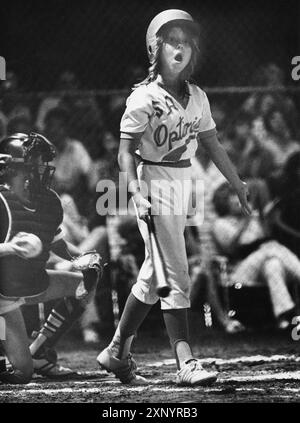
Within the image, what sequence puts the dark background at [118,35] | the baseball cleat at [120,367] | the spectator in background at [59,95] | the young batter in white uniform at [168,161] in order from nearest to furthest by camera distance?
the young batter in white uniform at [168,161]
the baseball cleat at [120,367]
the dark background at [118,35]
the spectator in background at [59,95]

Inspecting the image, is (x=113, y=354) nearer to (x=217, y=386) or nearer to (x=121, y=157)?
(x=217, y=386)

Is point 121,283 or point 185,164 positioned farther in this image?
point 121,283

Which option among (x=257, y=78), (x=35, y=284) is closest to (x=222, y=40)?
(x=257, y=78)

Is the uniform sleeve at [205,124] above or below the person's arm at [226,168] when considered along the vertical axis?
above

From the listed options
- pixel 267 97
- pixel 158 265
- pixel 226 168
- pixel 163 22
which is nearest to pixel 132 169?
pixel 158 265

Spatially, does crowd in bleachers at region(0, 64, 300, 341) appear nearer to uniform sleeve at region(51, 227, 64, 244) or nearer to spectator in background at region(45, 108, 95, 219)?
spectator in background at region(45, 108, 95, 219)

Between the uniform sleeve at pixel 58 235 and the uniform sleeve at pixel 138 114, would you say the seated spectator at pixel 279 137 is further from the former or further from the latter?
the uniform sleeve at pixel 138 114

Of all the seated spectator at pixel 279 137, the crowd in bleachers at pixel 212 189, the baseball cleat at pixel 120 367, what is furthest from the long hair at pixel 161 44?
the seated spectator at pixel 279 137

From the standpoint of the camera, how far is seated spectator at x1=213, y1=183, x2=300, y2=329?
5578 mm

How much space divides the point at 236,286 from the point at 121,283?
73 centimetres

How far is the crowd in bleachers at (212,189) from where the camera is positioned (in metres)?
5.42

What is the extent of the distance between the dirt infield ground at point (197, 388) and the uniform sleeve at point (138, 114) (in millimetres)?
1182

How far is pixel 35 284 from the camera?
473 cm

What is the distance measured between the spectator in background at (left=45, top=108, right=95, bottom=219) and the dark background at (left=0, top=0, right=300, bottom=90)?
0.33 meters
